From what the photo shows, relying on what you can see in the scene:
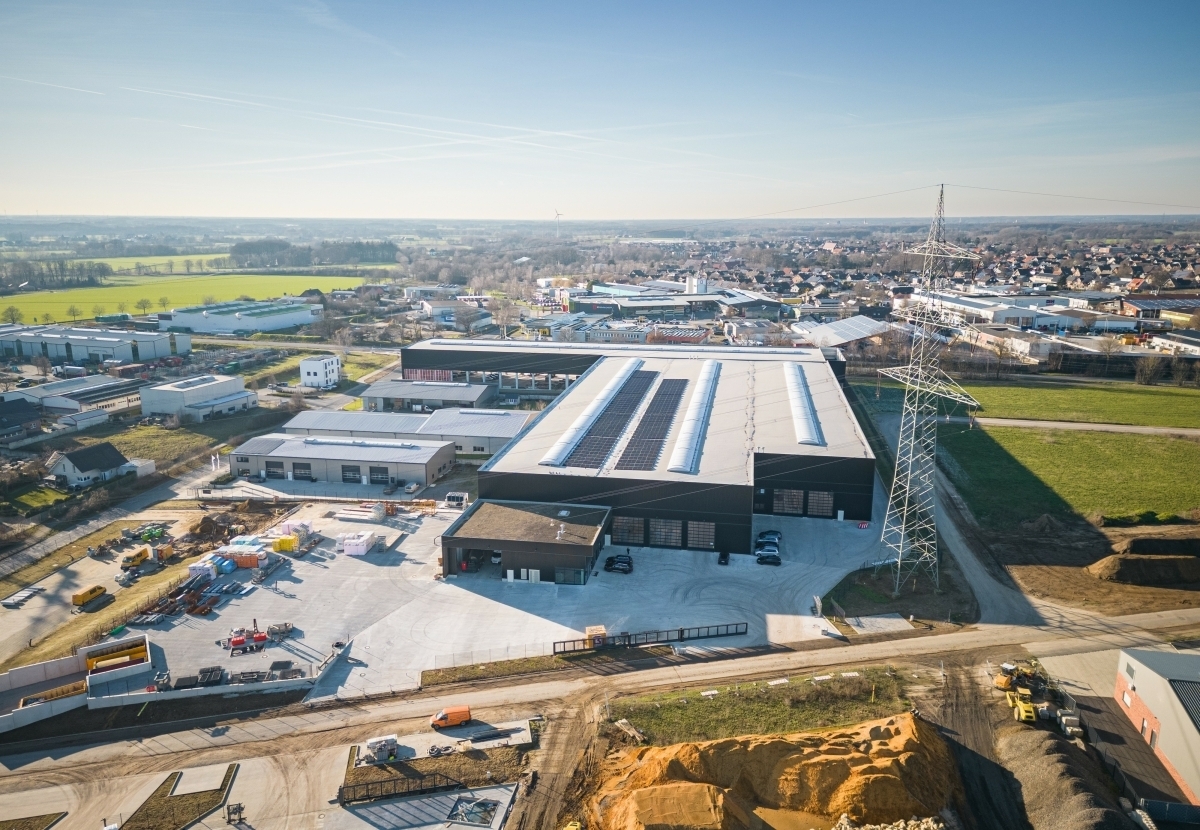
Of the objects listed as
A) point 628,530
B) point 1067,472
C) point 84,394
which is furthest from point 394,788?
point 84,394

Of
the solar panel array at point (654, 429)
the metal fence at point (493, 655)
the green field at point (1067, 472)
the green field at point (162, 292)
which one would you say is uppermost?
the green field at point (162, 292)

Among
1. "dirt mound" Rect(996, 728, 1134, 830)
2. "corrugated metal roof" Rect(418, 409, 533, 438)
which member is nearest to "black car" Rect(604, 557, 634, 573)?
"dirt mound" Rect(996, 728, 1134, 830)

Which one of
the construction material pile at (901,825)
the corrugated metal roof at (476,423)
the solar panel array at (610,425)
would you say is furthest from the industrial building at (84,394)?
the construction material pile at (901,825)

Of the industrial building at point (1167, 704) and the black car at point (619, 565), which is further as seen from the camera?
the black car at point (619, 565)

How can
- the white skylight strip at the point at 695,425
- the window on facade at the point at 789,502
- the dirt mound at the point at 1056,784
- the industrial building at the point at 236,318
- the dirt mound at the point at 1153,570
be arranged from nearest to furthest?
1. the dirt mound at the point at 1056,784
2. the dirt mound at the point at 1153,570
3. the white skylight strip at the point at 695,425
4. the window on facade at the point at 789,502
5. the industrial building at the point at 236,318

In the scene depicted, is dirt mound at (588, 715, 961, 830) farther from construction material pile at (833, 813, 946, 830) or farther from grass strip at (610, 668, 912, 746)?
grass strip at (610, 668, 912, 746)

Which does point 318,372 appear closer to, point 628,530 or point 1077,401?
point 628,530

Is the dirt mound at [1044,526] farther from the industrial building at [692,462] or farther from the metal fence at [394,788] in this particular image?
the metal fence at [394,788]
